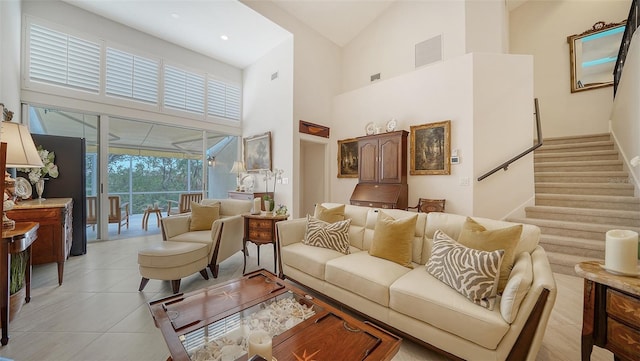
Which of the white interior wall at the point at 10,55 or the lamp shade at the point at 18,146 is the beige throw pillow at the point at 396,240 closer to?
the lamp shade at the point at 18,146

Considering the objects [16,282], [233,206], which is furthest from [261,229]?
[16,282]

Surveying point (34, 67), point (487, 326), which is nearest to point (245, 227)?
point (487, 326)

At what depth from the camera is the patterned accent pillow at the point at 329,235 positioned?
8.12 feet

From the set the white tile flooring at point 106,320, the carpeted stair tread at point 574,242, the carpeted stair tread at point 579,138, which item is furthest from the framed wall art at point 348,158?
the carpeted stair tread at point 579,138

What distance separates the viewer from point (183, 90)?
5.37 meters

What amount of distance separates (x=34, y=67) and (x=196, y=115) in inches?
97.8

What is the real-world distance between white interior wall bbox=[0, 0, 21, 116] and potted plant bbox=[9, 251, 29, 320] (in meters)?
2.32

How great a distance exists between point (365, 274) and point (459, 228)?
0.92m

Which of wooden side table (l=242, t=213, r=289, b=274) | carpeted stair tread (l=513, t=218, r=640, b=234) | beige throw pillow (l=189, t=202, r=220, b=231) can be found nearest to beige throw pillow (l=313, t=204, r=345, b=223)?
wooden side table (l=242, t=213, r=289, b=274)

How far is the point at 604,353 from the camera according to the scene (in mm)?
1628

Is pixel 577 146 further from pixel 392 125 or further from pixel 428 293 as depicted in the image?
pixel 428 293

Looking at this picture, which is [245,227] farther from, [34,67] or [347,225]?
[34,67]

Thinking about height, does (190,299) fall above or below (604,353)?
above

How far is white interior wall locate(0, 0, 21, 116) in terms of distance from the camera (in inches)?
116
